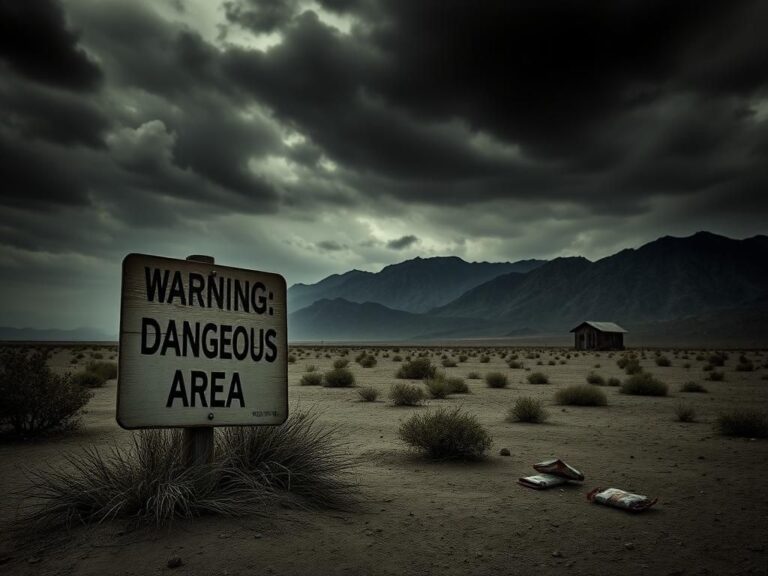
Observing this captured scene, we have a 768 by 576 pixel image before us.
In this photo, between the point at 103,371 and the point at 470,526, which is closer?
the point at 470,526

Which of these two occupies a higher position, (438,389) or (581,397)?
(438,389)

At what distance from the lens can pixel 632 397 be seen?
16.9m

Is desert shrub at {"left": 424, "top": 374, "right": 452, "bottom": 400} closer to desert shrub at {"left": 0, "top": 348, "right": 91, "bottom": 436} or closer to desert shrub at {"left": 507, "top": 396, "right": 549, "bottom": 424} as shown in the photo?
desert shrub at {"left": 507, "top": 396, "right": 549, "bottom": 424}

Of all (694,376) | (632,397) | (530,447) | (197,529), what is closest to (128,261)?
(197,529)

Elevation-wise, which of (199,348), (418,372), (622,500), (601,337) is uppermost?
(199,348)

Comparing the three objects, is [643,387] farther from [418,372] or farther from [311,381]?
[311,381]

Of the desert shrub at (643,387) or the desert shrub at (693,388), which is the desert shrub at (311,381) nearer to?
the desert shrub at (643,387)

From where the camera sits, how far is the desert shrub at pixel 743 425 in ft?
32.0

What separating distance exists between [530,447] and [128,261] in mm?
7070

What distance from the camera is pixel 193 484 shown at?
441 centimetres

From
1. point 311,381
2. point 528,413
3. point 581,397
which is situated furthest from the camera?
point 311,381

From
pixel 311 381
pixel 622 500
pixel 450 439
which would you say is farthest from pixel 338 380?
pixel 622 500

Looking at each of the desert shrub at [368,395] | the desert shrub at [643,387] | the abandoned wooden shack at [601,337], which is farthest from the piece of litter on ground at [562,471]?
the abandoned wooden shack at [601,337]

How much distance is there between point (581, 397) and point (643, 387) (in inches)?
172
